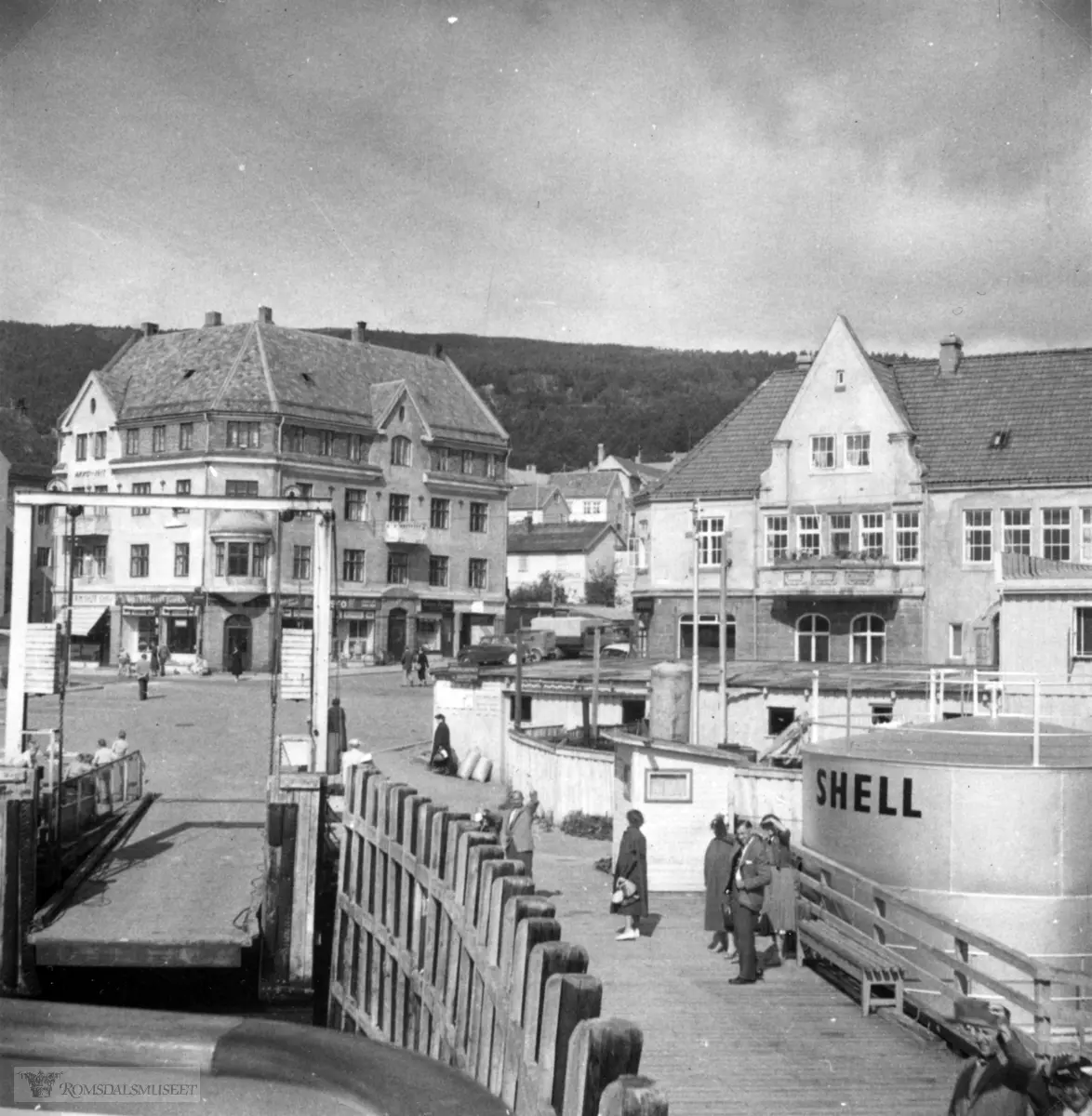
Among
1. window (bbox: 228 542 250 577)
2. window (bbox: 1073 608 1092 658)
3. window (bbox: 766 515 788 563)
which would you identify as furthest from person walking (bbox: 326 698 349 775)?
window (bbox: 228 542 250 577)

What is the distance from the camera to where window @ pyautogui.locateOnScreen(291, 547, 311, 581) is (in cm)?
6744

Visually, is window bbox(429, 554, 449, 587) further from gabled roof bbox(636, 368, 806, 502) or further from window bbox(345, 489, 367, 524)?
gabled roof bbox(636, 368, 806, 502)

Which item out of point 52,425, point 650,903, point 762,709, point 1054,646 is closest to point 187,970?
point 650,903

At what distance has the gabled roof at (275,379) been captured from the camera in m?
68.0

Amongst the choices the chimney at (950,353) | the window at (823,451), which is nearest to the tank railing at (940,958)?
the window at (823,451)

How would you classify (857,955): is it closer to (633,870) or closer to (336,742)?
(633,870)

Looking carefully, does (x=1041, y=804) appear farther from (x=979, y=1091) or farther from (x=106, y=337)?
(x=106, y=337)

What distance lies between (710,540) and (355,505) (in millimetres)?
21473

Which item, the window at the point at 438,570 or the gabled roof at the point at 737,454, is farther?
the window at the point at 438,570

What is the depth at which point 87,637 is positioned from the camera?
6694 cm

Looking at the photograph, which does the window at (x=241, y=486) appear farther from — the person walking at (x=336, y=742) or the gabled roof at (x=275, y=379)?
the person walking at (x=336, y=742)

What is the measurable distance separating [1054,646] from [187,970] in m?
21.5

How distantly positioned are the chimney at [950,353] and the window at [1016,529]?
295 inches

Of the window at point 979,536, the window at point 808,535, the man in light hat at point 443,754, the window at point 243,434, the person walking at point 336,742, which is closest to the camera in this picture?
the person walking at point 336,742
